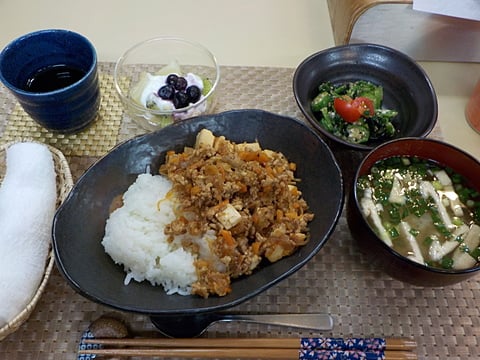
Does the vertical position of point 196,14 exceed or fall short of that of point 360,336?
it exceeds it

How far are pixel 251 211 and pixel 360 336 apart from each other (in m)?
0.51

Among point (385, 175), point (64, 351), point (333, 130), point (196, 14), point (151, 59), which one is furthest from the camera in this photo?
point (196, 14)

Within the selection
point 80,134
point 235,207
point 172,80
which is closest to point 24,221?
point 80,134

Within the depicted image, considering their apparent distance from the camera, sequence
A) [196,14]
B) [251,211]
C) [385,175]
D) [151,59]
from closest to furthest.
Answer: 1. [251,211]
2. [385,175]
3. [151,59]
4. [196,14]

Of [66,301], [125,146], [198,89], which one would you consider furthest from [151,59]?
[66,301]

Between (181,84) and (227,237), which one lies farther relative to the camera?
(181,84)

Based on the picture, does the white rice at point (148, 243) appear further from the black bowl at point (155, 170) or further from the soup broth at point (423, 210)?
the soup broth at point (423, 210)

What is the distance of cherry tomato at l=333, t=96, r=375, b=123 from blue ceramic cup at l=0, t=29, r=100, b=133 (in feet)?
3.06

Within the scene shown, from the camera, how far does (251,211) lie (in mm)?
1477

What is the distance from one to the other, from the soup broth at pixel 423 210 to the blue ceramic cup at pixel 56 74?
1.05 metres

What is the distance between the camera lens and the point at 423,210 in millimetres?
1536

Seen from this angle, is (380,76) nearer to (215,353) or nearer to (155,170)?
(155,170)

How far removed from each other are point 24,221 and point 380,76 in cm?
145

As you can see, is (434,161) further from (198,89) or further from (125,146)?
(125,146)
